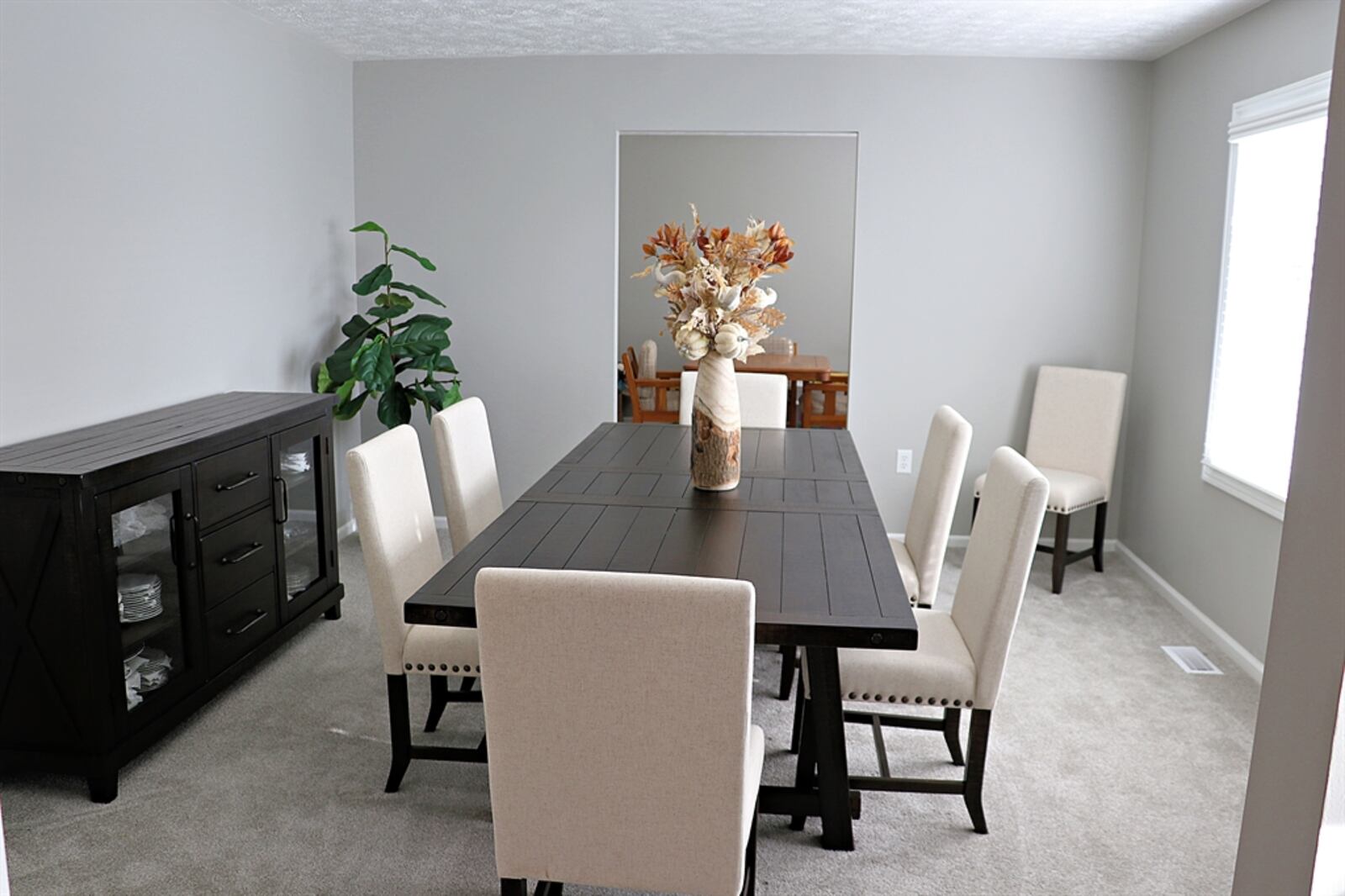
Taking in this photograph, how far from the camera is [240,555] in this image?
3.48 metres

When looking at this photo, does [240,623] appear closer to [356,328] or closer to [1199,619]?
[356,328]

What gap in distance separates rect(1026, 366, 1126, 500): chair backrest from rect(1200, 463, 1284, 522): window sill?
1.98 feet

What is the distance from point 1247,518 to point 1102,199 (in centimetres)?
194

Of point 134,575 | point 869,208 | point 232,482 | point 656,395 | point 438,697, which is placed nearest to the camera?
point 134,575

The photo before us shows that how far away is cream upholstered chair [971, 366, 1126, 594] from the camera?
4867 mm

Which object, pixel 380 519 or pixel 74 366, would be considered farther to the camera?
pixel 74 366

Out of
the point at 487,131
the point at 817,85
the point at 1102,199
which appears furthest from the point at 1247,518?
the point at 487,131

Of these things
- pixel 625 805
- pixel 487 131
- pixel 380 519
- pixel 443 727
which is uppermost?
pixel 487 131

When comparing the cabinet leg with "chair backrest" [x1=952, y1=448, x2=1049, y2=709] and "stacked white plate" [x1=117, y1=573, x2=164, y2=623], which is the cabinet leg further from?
"chair backrest" [x1=952, y1=448, x2=1049, y2=709]

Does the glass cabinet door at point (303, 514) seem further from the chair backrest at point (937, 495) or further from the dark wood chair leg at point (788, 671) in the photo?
the chair backrest at point (937, 495)

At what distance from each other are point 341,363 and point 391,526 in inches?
94.8

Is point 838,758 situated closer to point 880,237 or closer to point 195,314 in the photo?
point 195,314

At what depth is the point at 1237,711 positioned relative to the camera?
348 cm

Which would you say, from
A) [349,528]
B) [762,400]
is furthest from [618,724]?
[349,528]
